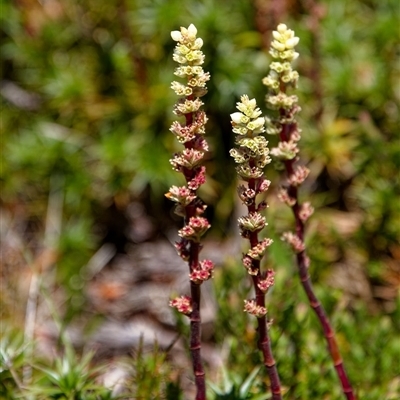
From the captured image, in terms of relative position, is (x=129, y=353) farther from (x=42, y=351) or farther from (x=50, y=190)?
(x=50, y=190)

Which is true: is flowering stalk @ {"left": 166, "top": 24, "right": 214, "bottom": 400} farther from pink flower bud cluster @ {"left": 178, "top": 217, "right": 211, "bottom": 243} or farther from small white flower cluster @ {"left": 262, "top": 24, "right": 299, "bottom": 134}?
small white flower cluster @ {"left": 262, "top": 24, "right": 299, "bottom": 134}

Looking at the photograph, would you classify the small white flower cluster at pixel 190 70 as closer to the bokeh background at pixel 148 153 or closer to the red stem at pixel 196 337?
the red stem at pixel 196 337

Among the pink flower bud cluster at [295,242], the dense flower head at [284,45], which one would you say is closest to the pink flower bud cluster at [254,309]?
the pink flower bud cluster at [295,242]

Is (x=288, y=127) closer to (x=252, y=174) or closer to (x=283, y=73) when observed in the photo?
(x=283, y=73)

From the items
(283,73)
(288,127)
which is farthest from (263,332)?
(283,73)

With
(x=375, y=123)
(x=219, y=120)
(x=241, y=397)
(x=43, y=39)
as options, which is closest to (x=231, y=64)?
(x=219, y=120)
